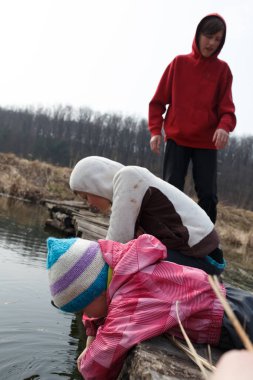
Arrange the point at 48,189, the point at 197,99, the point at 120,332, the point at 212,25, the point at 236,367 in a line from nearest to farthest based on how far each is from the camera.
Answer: the point at 236,367
the point at 120,332
the point at 212,25
the point at 197,99
the point at 48,189

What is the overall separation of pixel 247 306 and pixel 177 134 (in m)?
1.93

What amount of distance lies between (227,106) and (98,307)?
2.16 m

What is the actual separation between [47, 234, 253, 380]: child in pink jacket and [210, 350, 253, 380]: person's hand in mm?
1113

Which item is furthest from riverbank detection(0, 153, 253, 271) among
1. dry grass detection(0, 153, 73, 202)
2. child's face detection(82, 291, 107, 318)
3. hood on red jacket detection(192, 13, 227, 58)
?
child's face detection(82, 291, 107, 318)

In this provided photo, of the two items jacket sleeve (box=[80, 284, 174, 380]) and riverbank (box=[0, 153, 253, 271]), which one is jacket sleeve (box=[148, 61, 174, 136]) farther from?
riverbank (box=[0, 153, 253, 271])

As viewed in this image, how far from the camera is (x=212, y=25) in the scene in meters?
3.23

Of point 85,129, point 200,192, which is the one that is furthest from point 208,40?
point 85,129

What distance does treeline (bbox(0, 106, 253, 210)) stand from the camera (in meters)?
52.2

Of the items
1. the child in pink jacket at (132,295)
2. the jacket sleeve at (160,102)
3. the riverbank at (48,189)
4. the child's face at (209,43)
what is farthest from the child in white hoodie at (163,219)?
the riverbank at (48,189)

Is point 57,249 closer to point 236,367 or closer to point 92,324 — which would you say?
point 92,324

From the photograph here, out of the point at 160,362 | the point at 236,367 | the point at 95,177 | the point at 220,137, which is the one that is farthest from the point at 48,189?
the point at 236,367

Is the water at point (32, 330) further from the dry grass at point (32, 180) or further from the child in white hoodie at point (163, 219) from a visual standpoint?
the dry grass at point (32, 180)

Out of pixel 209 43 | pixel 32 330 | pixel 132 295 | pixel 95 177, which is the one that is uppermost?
pixel 209 43

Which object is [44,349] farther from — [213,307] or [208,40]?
[208,40]
